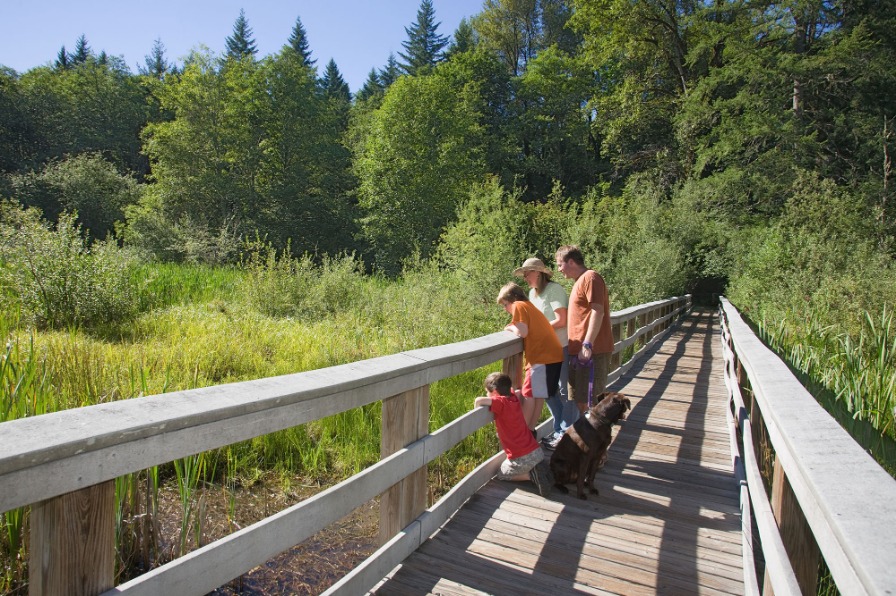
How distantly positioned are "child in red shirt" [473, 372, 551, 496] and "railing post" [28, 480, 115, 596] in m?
2.54

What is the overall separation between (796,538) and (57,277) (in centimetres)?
1160

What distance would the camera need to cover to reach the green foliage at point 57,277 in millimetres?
9781

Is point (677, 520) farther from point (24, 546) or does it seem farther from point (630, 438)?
point (24, 546)

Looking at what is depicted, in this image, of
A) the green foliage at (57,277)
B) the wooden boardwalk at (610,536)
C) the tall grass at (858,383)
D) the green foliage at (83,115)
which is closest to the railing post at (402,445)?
the wooden boardwalk at (610,536)

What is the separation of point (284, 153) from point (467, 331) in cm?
3282

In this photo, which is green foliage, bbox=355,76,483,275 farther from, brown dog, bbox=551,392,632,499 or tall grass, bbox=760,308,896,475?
brown dog, bbox=551,392,632,499

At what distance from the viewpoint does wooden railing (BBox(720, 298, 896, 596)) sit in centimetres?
92

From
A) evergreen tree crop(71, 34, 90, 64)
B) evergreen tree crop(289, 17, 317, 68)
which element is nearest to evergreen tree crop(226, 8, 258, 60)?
evergreen tree crop(289, 17, 317, 68)

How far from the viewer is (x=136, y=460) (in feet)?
4.57

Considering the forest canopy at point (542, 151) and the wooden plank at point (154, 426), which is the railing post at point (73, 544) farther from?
the forest canopy at point (542, 151)

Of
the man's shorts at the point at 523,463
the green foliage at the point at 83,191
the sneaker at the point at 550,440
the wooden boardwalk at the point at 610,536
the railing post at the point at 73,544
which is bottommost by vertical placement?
the wooden boardwalk at the point at 610,536

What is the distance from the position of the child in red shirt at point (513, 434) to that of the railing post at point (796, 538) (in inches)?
74.6

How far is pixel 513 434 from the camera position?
12.3 feet

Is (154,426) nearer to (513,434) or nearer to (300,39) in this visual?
(513,434)
